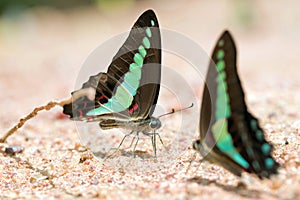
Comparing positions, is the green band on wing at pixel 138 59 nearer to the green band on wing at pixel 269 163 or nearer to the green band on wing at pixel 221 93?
the green band on wing at pixel 221 93

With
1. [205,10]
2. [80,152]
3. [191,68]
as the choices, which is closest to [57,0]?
[205,10]

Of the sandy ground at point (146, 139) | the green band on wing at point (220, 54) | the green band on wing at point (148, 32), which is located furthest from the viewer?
the green band on wing at point (148, 32)

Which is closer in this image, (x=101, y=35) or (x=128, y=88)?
(x=128, y=88)

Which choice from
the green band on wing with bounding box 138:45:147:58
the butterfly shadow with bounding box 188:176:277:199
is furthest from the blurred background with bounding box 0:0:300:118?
the butterfly shadow with bounding box 188:176:277:199

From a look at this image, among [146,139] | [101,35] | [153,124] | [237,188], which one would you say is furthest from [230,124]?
[101,35]

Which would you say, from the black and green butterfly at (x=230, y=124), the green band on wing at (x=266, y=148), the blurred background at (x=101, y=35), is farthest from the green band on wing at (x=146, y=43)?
the blurred background at (x=101, y=35)

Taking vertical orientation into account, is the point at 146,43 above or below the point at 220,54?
above

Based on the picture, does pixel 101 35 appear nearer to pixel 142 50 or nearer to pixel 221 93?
pixel 142 50
